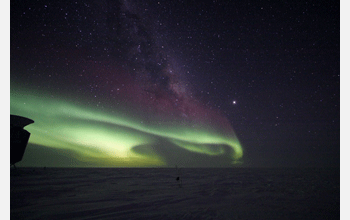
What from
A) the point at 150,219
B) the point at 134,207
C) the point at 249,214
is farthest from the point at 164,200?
the point at 249,214

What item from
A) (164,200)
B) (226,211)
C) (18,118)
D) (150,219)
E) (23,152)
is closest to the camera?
(150,219)

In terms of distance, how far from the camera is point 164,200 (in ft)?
30.9

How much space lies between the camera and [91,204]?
28.0 feet

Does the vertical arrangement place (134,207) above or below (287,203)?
below

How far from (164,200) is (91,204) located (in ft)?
11.9

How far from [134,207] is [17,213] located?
464cm

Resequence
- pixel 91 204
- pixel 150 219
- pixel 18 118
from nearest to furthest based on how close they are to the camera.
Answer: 1. pixel 150 219
2. pixel 91 204
3. pixel 18 118

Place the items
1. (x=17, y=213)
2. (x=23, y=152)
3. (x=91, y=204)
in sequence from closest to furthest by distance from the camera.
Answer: (x=17, y=213) < (x=91, y=204) < (x=23, y=152)

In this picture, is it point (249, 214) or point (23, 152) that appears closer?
point (249, 214)

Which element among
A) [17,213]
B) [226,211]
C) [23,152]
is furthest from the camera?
[23,152]
